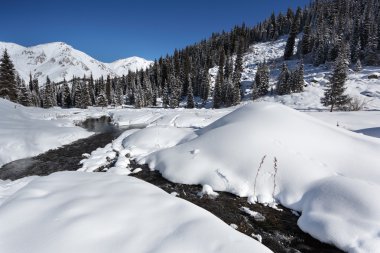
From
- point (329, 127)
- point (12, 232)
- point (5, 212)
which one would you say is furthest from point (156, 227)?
point (329, 127)

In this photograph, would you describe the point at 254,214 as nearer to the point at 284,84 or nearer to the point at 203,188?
the point at 203,188

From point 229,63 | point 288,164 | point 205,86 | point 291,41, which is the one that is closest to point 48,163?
point 288,164

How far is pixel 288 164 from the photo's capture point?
8.88 metres

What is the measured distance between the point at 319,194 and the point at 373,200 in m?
1.30

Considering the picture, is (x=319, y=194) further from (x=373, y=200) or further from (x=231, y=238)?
(x=231, y=238)

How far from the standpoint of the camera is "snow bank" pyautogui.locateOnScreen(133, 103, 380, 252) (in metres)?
6.52

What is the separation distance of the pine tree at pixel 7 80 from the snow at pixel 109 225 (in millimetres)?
49680

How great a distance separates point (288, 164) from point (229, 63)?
279 feet

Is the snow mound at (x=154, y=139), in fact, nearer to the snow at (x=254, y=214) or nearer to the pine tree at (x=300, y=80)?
the snow at (x=254, y=214)

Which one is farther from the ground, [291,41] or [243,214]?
[291,41]

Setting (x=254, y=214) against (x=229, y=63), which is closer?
(x=254, y=214)

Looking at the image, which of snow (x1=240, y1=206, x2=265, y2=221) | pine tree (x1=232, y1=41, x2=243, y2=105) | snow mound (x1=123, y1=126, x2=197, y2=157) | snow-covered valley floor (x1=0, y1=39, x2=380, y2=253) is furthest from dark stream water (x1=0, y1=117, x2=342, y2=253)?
pine tree (x1=232, y1=41, x2=243, y2=105)

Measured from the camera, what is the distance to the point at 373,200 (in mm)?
6344

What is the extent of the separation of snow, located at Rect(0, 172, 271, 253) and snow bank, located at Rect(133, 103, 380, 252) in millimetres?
3586
